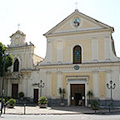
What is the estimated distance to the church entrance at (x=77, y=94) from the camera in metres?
24.2

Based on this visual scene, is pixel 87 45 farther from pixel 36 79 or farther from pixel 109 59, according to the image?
pixel 36 79

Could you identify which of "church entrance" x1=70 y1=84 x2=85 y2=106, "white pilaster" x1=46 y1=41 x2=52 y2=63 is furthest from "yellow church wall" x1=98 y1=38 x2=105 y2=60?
"white pilaster" x1=46 y1=41 x2=52 y2=63

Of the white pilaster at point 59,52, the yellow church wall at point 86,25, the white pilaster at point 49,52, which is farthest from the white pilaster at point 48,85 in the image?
the yellow church wall at point 86,25

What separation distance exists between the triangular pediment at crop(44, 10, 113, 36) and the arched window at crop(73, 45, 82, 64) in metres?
2.38

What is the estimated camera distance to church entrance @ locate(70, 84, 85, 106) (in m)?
24.2

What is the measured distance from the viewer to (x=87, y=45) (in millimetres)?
24797

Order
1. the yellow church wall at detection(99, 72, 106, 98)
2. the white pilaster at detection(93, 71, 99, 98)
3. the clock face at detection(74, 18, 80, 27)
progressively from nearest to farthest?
the yellow church wall at detection(99, 72, 106, 98)
the white pilaster at detection(93, 71, 99, 98)
the clock face at detection(74, 18, 80, 27)

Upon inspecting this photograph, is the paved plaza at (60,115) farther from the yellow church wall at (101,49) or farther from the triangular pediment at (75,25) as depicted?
the triangular pediment at (75,25)

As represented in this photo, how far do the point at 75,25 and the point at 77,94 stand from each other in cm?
946

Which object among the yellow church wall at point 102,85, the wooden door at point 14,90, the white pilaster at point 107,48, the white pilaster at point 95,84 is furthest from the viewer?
the wooden door at point 14,90

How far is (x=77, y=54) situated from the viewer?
83.1 feet

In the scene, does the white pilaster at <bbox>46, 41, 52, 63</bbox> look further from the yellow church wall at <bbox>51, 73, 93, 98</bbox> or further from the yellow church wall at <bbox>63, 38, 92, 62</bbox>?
the yellow church wall at <bbox>51, 73, 93, 98</bbox>

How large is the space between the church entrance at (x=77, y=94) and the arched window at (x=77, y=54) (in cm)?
324

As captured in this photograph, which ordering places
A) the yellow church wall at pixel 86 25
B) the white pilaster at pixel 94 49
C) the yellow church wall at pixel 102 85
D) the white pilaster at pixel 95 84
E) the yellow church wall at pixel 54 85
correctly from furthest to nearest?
the yellow church wall at pixel 54 85, the yellow church wall at pixel 86 25, the white pilaster at pixel 94 49, the white pilaster at pixel 95 84, the yellow church wall at pixel 102 85
